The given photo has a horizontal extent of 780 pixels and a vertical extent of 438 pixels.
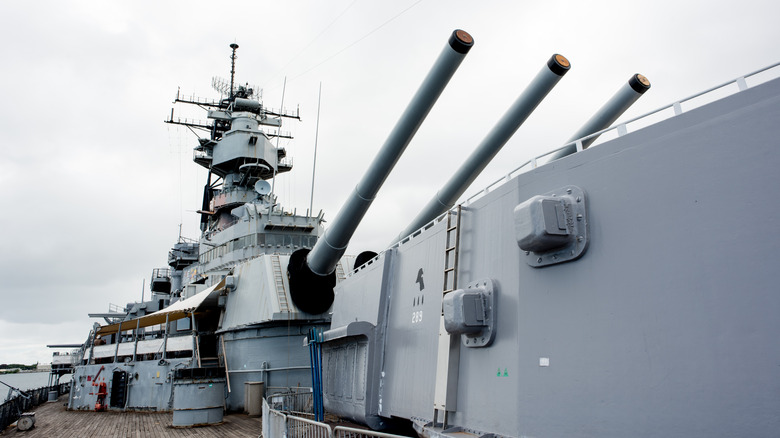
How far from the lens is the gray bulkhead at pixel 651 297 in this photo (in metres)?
3.52

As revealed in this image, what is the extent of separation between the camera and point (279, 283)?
16891 mm

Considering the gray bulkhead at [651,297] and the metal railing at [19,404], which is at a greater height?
the gray bulkhead at [651,297]

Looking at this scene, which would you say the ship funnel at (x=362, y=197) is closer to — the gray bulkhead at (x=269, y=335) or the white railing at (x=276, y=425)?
the gray bulkhead at (x=269, y=335)

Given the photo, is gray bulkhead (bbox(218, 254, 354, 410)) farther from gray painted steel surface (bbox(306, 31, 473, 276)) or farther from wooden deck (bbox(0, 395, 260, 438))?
gray painted steel surface (bbox(306, 31, 473, 276))

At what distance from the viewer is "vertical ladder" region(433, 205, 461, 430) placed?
617cm

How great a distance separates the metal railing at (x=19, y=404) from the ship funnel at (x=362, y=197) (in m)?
8.59

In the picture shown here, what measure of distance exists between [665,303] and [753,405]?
840 millimetres

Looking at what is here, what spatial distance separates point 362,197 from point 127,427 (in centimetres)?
991

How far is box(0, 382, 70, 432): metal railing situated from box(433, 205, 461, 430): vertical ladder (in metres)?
14.2

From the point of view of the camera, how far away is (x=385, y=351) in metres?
9.05

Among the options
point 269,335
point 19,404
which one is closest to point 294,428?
point 269,335

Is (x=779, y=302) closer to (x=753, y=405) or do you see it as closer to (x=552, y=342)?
(x=753, y=405)

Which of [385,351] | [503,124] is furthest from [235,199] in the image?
[503,124]

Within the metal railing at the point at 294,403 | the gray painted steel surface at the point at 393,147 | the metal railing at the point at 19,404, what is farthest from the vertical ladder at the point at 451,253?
the metal railing at the point at 19,404
